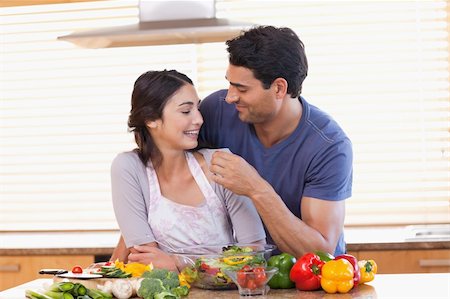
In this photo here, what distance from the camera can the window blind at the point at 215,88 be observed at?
16.3 feet

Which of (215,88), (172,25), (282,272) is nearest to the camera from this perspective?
(282,272)

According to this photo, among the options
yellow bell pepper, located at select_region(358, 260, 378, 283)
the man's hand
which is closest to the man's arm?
the man's hand

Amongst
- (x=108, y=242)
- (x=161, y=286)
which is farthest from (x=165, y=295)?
(x=108, y=242)

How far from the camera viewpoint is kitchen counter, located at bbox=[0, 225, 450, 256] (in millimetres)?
4312

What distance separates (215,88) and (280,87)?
190 centimetres

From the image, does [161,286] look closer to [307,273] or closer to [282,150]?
[307,273]

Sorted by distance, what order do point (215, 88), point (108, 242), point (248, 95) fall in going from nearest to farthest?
point (248, 95)
point (108, 242)
point (215, 88)

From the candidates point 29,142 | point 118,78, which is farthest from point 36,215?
point 118,78

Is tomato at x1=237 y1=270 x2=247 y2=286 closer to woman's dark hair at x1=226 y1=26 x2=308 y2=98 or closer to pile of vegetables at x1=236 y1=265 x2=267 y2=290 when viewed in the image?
pile of vegetables at x1=236 y1=265 x2=267 y2=290

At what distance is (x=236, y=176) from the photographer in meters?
2.97

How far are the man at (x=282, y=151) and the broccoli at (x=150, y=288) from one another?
1.32 feet

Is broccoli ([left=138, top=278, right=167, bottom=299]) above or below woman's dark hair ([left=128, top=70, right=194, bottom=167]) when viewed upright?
below

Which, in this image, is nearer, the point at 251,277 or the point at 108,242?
the point at 251,277

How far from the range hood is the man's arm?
894 mm
